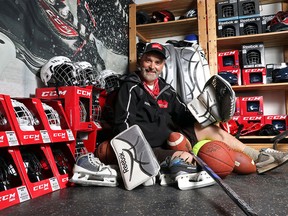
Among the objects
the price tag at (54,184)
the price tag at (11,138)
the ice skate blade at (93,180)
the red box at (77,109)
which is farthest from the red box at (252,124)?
the price tag at (11,138)

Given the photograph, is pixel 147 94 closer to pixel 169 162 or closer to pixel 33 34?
pixel 169 162

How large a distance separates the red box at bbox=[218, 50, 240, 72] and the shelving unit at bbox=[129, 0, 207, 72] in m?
0.24

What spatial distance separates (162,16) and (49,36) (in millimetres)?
1714

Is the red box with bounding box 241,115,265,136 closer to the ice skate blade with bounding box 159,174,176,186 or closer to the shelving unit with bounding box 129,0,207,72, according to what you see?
the shelving unit with bounding box 129,0,207,72

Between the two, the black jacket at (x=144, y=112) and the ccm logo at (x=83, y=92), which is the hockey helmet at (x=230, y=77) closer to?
the black jacket at (x=144, y=112)

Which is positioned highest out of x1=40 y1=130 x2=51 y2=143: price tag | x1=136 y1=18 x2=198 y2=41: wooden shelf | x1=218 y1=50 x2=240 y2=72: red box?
x1=136 y1=18 x2=198 y2=41: wooden shelf

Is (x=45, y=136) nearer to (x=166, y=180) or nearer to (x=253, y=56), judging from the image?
(x=166, y=180)

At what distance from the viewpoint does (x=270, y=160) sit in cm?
170

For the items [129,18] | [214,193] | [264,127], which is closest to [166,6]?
[129,18]

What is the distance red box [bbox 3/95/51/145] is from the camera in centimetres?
124

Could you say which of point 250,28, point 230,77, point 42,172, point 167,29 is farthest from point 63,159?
point 250,28

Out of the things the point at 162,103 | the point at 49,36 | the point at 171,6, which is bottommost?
the point at 162,103

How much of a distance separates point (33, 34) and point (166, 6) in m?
2.06

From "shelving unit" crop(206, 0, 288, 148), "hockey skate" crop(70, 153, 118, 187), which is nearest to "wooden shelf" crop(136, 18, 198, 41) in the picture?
"shelving unit" crop(206, 0, 288, 148)
